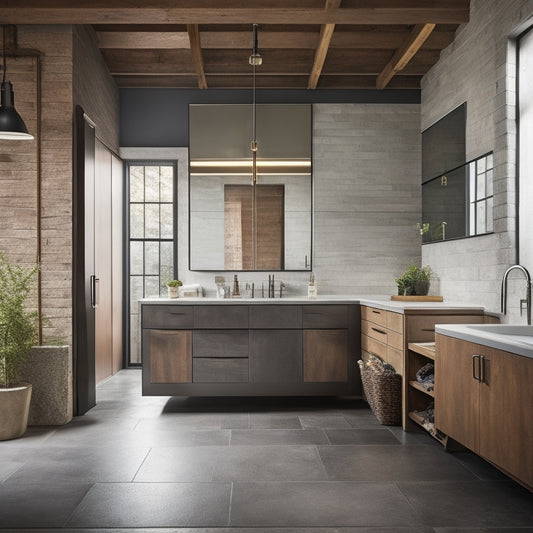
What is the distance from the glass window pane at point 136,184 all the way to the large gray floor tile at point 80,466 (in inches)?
131

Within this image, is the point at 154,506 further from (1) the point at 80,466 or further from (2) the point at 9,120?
(2) the point at 9,120

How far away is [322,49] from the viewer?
203 inches

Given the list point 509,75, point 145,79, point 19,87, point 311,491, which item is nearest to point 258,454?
point 311,491

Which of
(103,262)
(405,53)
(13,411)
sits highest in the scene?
(405,53)

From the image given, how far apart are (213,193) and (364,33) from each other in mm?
2099

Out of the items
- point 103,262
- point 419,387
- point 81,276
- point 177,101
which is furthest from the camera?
point 177,101

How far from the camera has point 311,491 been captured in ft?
10.2

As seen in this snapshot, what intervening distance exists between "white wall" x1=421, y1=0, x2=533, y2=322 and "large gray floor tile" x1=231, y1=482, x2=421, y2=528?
153 cm

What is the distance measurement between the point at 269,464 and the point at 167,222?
3.57m

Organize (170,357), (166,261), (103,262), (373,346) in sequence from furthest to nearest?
(166,261) < (103,262) < (170,357) < (373,346)

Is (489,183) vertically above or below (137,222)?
above

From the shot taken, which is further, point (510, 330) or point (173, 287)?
point (173, 287)

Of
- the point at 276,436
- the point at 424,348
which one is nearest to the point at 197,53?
the point at 424,348

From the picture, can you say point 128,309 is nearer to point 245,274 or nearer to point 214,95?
point 245,274
